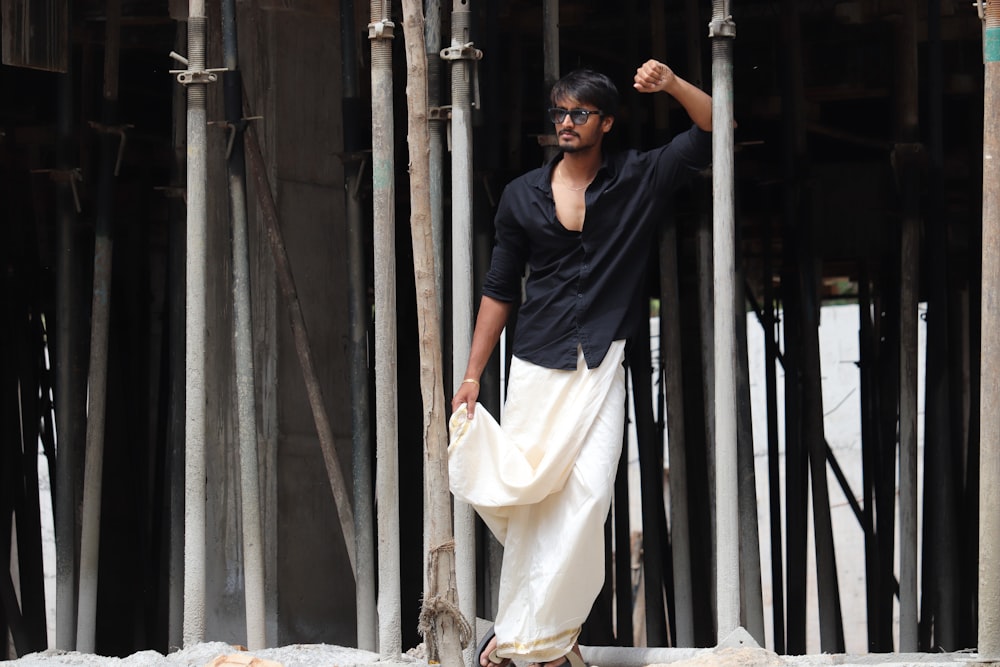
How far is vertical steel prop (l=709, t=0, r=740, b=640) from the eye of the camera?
17.7ft

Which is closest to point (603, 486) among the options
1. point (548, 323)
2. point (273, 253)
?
point (548, 323)

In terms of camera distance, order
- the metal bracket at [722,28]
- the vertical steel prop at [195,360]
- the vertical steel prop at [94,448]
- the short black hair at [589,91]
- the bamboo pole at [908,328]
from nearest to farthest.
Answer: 1. the short black hair at [589,91]
2. the metal bracket at [722,28]
3. the vertical steel prop at [195,360]
4. the vertical steel prop at [94,448]
5. the bamboo pole at [908,328]

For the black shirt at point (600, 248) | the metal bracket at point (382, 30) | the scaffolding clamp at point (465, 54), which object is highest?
the metal bracket at point (382, 30)

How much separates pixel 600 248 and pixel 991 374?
1.27 meters

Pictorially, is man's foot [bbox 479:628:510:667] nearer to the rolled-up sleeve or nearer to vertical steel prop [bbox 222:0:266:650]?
vertical steel prop [bbox 222:0:266:650]

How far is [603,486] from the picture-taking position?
205 inches

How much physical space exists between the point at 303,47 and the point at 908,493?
338cm

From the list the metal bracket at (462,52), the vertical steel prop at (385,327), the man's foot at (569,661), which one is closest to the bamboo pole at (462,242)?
the metal bracket at (462,52)

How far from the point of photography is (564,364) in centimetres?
531

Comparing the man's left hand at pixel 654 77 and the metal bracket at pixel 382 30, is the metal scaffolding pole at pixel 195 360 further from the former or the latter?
the man's left hand at pixel 654 77

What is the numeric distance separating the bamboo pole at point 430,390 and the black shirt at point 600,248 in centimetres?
33

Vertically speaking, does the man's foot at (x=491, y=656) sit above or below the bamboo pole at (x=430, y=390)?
below

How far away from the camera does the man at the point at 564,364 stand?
5195mm

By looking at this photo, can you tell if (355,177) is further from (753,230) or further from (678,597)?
(753,230)
